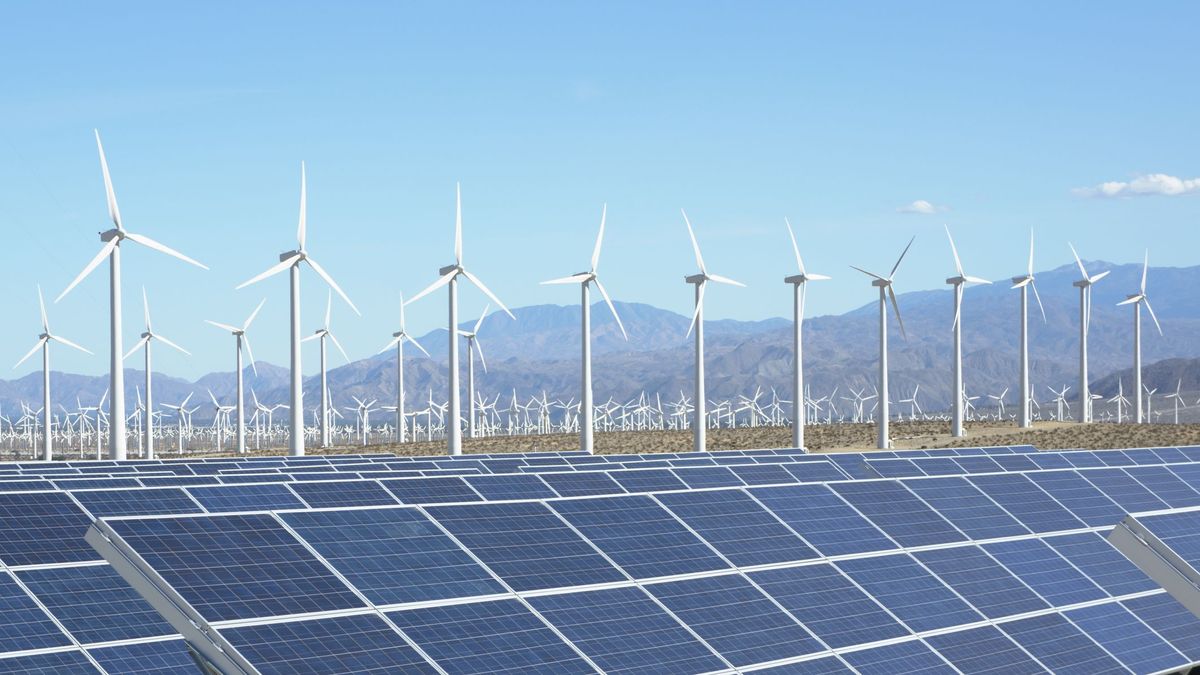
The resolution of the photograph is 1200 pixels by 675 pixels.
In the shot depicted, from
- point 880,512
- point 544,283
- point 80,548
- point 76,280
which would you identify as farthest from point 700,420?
point 80,548

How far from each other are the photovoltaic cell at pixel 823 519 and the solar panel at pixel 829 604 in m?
0.95

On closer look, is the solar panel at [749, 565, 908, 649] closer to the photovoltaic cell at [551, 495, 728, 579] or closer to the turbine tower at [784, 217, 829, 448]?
the photovoltaic cell at [551, 495, 728, 579]

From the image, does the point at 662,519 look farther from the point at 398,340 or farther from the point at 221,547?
the point at 398,340

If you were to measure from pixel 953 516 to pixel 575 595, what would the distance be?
8546 millimetres

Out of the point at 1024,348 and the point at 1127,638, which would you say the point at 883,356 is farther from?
the point at 1127,638

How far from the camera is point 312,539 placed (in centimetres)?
1580

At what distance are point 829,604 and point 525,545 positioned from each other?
3651mm

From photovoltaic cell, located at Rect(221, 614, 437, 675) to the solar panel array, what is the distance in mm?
24

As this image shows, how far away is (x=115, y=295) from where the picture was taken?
2581 inches

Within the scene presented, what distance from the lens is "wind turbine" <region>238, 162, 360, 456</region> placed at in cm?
7194

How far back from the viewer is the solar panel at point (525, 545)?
53.9 feet

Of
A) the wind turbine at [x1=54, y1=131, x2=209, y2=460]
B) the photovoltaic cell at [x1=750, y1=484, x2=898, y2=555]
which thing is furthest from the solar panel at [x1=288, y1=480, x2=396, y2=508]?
the wind turbine at [x1=54, y1=131, x2=209, y2=460]

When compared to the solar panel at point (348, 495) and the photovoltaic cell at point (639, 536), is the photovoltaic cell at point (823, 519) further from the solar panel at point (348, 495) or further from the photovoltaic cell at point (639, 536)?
the solar panel at point (348, 495)

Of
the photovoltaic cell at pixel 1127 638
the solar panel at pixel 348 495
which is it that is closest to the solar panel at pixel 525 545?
the solar panel at pixel 348 495
